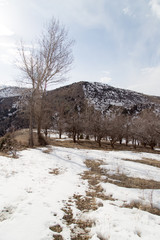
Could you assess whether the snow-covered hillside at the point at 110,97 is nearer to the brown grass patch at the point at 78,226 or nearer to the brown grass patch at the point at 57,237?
the brown grass patch at the point at 78,226

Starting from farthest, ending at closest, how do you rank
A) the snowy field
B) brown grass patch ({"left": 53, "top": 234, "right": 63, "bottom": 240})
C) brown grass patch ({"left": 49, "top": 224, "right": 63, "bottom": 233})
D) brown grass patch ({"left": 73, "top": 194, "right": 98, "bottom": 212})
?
1. brown grass patch ({"left": 73, "top": 194, "right": 98, "bottom": 212})
2. brown grass patch ({"left": 49, "top": 224, "right": 63, "bottom": 233})
3. the snowy field
4. brown grass patch ({"left": 53, "top": 234, "right": 63, "bottom": 240})

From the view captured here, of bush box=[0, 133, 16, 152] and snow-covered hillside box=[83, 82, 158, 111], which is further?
snow-covered hillside box=[83, 82, 158, 111]

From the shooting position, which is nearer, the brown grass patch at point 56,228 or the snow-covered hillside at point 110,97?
the brown grass patch at point 56,228

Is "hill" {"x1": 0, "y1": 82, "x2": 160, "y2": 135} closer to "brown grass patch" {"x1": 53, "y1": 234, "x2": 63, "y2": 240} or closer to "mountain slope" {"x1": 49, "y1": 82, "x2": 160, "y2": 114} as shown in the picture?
"mountain slope" {"x1": 49, "y1": 82, "x2": 160, "y2": 114}

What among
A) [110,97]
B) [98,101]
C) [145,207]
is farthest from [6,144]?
[110,97]

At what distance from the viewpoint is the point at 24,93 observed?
12.5 metres

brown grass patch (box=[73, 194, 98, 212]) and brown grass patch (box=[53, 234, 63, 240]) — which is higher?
brown grass patch (box=[53, 234, 63, 240])

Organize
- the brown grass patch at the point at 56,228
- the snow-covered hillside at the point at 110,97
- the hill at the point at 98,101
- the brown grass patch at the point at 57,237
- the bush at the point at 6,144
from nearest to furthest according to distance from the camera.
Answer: the brown grass patch at the point at 57,237, the brown grass patch at the point at 56,228, the bush at the point at 6,144, the hill at the point at 98,101, the snow-covered hillside at the point at 110,97

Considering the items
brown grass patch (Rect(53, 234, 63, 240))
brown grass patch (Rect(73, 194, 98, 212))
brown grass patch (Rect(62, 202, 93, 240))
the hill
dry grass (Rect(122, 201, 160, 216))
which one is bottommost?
dry grass (Rect(122, 201, 160, 216))

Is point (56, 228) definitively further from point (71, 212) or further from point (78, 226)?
point (71, 212)

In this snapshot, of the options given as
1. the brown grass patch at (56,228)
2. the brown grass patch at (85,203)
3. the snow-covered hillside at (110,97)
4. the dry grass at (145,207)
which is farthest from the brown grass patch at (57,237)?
the snow-covered hillside at (110,97)

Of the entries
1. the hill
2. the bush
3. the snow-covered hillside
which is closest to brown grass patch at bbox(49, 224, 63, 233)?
the bush

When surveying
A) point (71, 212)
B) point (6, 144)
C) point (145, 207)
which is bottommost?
point (145, 207)

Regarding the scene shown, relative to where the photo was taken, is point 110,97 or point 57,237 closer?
point 57,237
